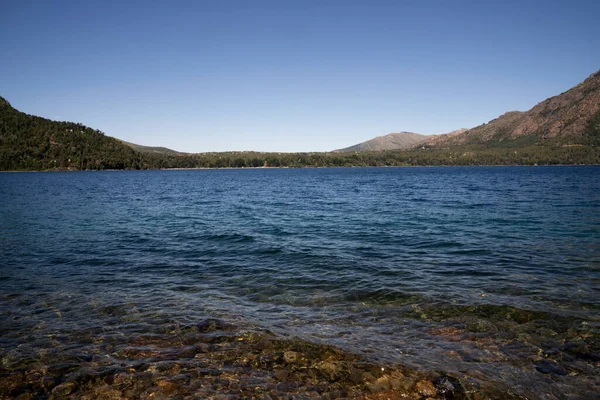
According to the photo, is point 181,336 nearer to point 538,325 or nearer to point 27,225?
point 538,325

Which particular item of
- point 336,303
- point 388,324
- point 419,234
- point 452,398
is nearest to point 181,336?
point 336,303

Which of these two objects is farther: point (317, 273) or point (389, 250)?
point (389, 250)

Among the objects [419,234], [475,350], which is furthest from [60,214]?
[475,350]

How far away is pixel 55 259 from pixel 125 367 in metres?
15.1

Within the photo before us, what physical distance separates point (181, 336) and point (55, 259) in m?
14.5

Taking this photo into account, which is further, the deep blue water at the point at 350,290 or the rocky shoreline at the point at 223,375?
the deep blue water at the point at 350,290

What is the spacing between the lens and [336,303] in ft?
42.4

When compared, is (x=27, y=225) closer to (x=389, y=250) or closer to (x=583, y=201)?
(x=389, y=250)

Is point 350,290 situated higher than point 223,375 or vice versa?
point 223,375

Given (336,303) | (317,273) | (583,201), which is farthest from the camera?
(583,201)

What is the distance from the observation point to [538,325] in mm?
10789

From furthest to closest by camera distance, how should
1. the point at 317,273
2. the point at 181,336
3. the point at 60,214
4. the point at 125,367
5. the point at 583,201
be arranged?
the point at 583,201, the point at 60,214, the point at 317,273, the point at 181,336, the point at 125,367

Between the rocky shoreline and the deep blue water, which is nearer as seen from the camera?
the rocky shoreline

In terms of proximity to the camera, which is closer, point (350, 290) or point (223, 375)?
point (223, 375)
